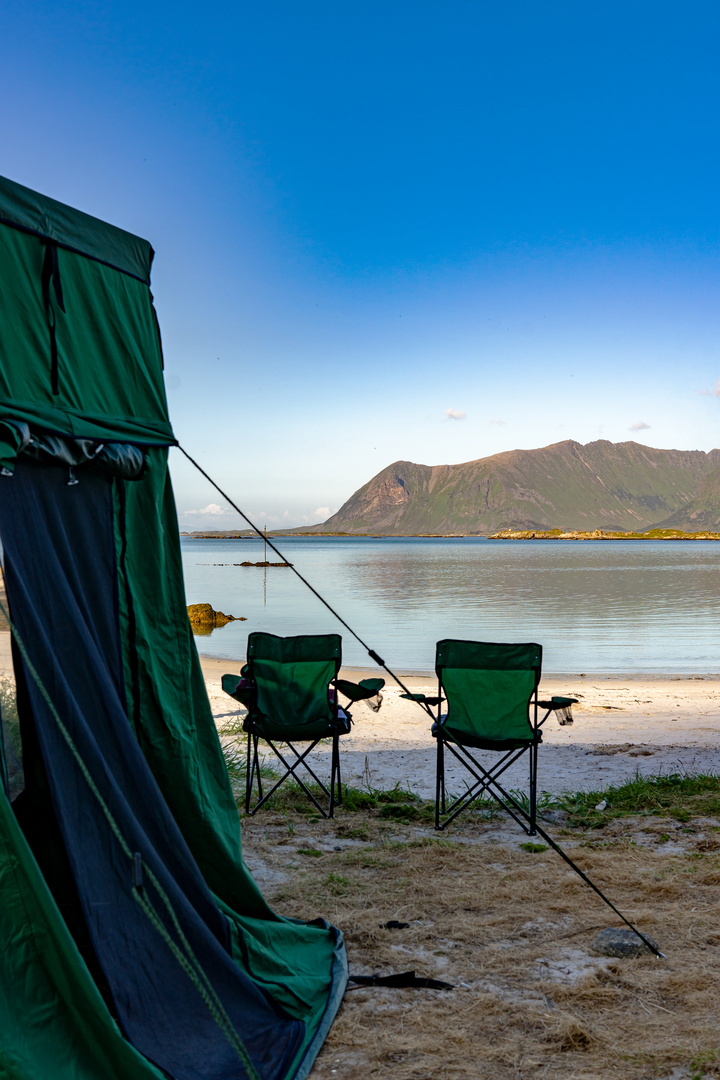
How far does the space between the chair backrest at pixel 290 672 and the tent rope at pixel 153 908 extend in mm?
2315

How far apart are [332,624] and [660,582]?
65.2 feet

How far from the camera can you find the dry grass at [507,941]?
2.32 meters

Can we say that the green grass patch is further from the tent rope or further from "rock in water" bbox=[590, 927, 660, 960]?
the tent rope

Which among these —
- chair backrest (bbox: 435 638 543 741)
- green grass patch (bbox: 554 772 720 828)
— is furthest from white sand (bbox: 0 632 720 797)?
chair backrest (bbox: 435 638 543 741)

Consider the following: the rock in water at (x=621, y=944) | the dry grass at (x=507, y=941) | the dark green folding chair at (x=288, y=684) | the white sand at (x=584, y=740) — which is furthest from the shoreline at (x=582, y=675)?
the rock in water at (x=621, y=944)

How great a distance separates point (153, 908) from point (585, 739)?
545 cm

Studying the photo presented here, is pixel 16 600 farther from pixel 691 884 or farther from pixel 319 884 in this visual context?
pixel 691 884

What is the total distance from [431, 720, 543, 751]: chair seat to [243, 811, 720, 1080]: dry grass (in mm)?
507

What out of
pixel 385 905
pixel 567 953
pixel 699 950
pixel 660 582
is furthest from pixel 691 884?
pixel 660 582

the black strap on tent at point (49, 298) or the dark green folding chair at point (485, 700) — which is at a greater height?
the black strap on tent at point (49, 298)

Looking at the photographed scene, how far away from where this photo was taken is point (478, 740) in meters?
4.48

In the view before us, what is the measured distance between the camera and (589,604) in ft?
82.4

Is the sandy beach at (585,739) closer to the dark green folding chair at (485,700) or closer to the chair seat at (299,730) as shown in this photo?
the dark green folding chair at (485,700)

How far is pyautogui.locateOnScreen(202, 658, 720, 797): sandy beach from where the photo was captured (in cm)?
573
